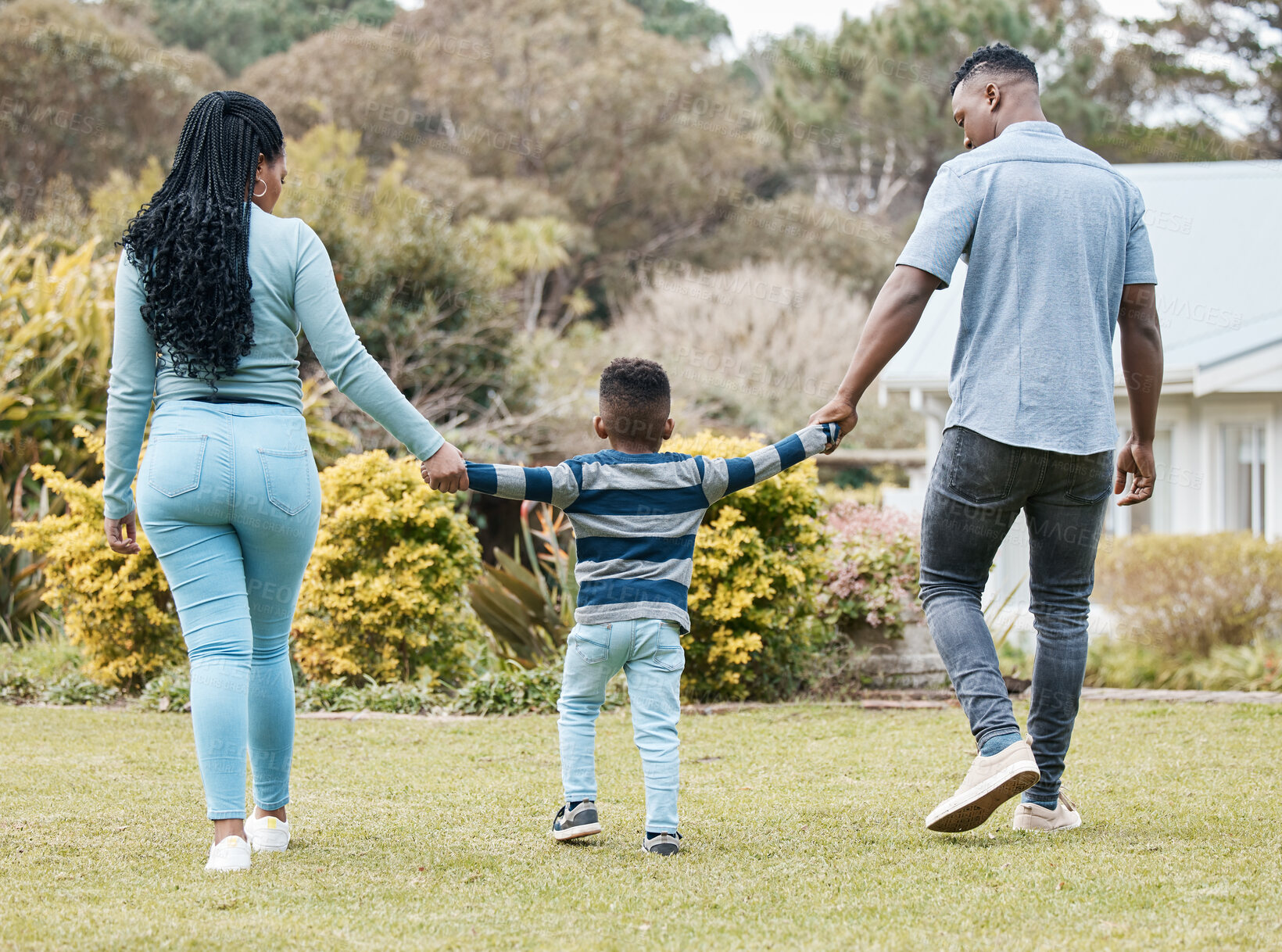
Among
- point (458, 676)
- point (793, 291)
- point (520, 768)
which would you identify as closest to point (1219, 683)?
point (458, 676)

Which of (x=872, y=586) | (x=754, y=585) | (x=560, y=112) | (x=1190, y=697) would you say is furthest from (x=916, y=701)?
(x=560, y=112)

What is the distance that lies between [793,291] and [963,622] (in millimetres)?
22699

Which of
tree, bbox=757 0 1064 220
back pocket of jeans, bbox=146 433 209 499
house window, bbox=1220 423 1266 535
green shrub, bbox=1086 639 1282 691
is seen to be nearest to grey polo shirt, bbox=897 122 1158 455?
back pocket of jeans, bbox=146 433 209 499

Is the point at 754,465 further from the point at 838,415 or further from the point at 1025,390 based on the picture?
the point at 1025,390

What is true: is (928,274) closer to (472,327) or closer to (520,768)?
(520,768)

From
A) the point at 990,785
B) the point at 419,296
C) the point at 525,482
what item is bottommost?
the point at 990,785

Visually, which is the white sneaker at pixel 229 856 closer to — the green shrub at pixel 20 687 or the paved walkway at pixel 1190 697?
the green shrub at pixel 20 687

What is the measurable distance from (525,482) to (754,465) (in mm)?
607

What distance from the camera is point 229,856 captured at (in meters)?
2.93

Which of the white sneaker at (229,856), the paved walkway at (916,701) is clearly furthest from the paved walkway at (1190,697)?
the white sneaker at (229,856)

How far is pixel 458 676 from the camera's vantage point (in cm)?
670

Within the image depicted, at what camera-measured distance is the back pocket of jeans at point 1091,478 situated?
3219 mm

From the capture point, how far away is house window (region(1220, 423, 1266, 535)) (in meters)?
10.7

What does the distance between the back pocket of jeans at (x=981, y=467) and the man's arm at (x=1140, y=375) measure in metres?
0.42
